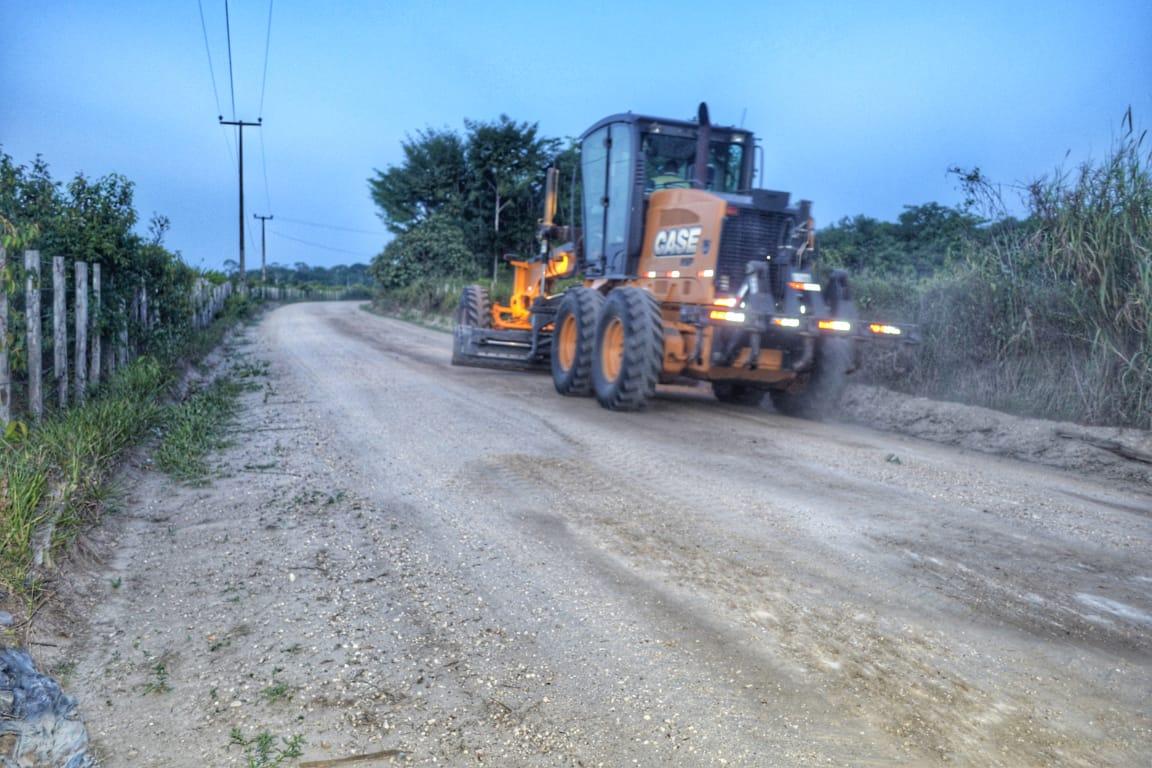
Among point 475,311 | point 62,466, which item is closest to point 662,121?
point 475,311

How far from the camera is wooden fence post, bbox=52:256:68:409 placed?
7691 mm

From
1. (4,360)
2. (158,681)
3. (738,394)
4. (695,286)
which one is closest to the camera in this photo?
(158,681)

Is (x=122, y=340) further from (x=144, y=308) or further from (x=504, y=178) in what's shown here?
(x=504, y=178)

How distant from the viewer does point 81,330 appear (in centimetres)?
840

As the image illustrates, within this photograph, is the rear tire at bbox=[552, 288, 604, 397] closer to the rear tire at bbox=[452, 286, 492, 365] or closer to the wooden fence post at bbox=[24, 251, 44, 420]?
the rear tire at bbox=[452, 286, 492, 365]

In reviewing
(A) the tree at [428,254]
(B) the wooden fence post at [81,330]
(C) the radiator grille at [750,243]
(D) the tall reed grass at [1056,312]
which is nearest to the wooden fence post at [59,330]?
(B) the wooden fence post at [81,330]

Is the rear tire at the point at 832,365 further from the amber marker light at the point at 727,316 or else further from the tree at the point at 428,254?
the tree at the point at 428,254

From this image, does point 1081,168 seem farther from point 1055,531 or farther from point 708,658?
point 708,658

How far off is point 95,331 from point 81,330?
1.96 ft

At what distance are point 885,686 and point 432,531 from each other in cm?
279

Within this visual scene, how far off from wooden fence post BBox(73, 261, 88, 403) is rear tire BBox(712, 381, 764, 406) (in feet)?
24.1

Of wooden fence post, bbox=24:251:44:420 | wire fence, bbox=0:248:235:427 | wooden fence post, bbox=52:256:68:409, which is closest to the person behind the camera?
wire fence, bbox=0:248:235:427

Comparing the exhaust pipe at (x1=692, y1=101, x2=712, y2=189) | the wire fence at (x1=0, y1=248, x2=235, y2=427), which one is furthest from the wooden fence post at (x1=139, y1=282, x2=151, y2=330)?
the exhaust pipe at (x1=692, y1=101, x2=712, y2=189)

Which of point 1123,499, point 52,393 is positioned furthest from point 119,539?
point 1123,499
